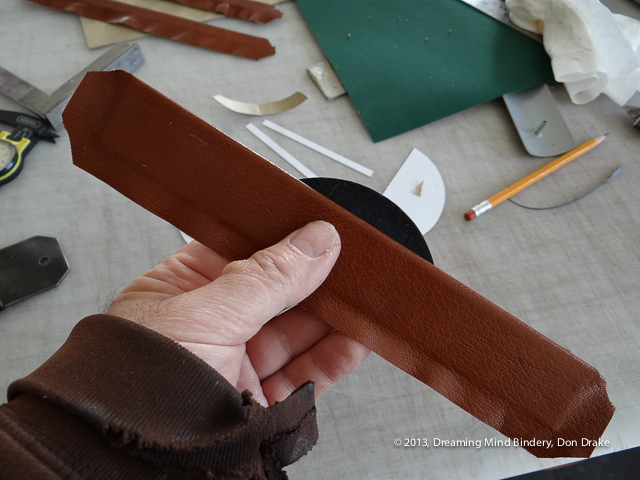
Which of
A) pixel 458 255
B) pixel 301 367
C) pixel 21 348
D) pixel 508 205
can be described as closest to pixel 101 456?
pixel 301 367

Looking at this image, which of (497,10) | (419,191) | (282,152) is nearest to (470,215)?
(419,191)

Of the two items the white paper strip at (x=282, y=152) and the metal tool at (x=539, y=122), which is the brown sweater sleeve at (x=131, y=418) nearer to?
the white paper strip at (x=282, y=152)

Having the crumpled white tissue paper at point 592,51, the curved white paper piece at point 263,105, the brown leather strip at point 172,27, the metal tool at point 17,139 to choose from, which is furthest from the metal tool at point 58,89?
the crumpled white tissue paper at point 592,51

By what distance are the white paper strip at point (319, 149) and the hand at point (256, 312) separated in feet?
1.77

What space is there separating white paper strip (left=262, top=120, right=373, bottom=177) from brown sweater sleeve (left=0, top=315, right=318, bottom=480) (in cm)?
87

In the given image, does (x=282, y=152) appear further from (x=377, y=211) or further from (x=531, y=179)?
(x=531, y=179)

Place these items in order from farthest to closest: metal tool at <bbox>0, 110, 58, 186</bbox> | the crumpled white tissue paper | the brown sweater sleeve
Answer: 1. the crumpled white tissue paper
2. metal tool at <bbox>0, 110, 58, 186</bbox>
3. the brown sweater sleeve

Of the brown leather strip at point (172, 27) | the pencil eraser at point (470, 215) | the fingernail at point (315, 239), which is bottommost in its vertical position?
the pencil eraser at point (470, 215)

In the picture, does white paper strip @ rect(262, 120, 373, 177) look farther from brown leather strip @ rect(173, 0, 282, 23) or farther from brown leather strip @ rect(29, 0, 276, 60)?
brown leather strip @ rect(173, 0, 282, 23)

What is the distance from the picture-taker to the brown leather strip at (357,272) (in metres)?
0.83

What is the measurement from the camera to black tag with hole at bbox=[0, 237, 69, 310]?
3.67 feet

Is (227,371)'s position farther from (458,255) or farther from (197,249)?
(458,255)

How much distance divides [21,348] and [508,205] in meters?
1.48

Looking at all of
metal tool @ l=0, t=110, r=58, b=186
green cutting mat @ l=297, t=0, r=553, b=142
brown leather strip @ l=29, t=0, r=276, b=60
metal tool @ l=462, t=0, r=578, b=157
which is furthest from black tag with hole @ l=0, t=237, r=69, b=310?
metal tool @ l=462, t=0, r=578, b=157
